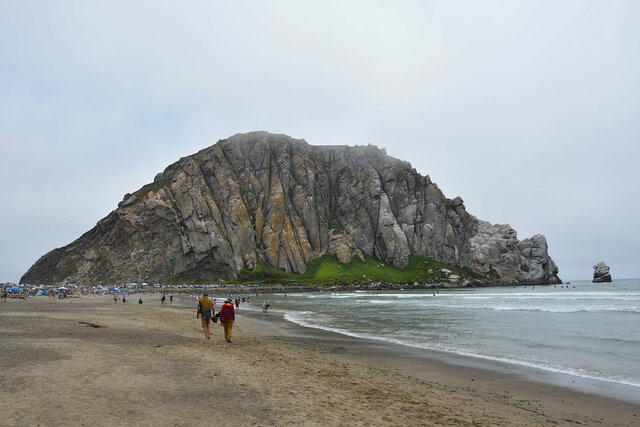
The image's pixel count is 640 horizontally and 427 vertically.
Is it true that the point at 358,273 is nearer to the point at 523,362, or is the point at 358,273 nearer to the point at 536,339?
the point at 536,339

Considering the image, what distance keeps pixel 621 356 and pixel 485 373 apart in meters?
9.69

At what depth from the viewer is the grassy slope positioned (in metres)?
149

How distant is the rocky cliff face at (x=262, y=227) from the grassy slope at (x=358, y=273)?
13.4 ft

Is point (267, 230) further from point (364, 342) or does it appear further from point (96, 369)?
point (96, 369)

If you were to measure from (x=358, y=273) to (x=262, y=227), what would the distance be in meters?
46.6

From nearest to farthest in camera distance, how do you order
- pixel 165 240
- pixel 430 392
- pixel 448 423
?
pixel 448 423
pixel 430 392
pixel 165 240

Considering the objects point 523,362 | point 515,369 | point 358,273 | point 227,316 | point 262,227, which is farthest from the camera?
point 358,273

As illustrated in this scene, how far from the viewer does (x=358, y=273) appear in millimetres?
167625

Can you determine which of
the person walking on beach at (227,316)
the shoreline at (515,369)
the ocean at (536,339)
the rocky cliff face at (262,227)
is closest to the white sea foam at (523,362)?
the ocean at (536,339)

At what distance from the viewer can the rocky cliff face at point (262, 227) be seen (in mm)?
141750

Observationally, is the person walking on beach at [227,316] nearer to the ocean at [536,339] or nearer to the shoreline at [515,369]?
the shoreline at [515,369]

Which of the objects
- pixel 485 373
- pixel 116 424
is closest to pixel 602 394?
pixel 485 373

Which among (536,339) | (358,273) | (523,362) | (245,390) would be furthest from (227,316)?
(358,273)

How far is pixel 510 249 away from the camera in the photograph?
19225 cm
